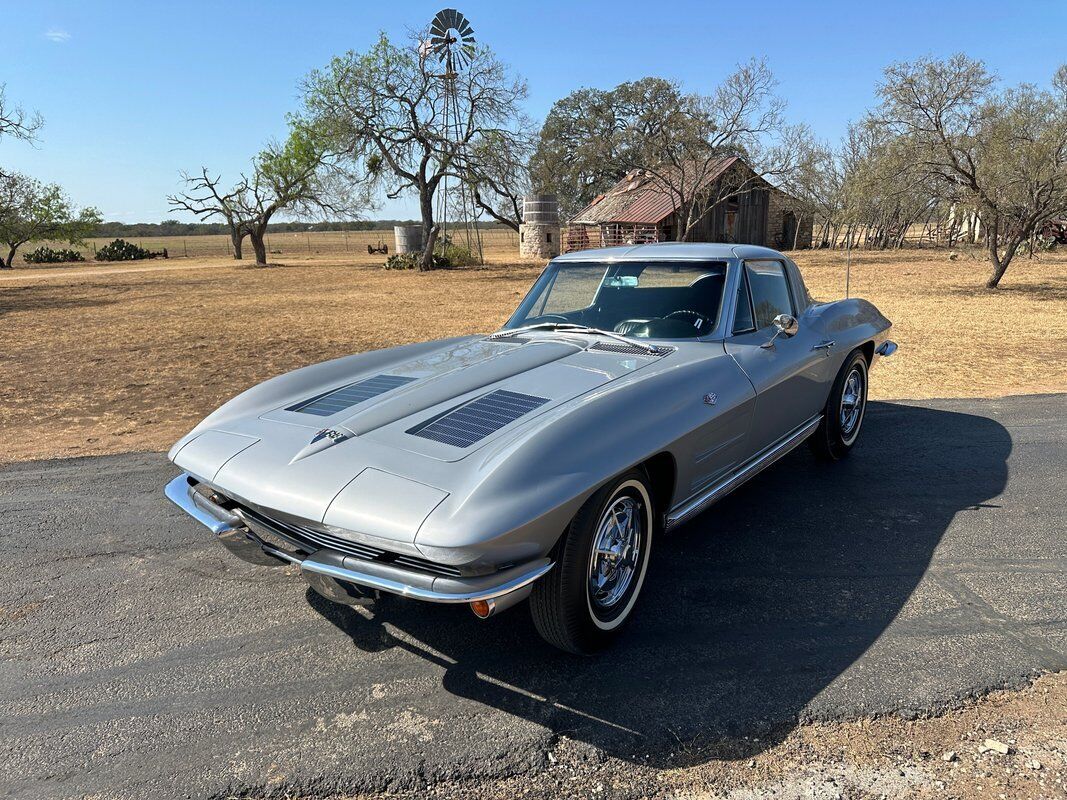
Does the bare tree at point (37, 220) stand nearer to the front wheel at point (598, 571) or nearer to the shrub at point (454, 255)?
the shrub at point (454, 255)

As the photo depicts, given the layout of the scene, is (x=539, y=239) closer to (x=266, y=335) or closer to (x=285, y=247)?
(x=266, y=335)

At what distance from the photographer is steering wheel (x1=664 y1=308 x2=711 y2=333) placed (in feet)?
12.5

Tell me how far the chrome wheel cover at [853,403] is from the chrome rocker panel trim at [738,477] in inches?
22.2

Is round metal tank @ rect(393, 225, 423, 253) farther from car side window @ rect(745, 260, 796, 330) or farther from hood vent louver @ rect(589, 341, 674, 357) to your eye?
hood vent louver @ rect(589, 341, 674, 357)

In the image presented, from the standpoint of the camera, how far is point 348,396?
128 inches

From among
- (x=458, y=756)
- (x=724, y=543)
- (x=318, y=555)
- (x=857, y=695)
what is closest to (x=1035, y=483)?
(x=724, y=543)

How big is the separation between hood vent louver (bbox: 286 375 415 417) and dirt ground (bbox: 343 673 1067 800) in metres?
1.63

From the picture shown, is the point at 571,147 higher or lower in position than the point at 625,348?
higher

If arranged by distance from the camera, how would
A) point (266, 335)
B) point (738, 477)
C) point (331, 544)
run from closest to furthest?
point (331, 544)
point (738, 477)
point (266, 335)

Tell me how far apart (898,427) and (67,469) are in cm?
653

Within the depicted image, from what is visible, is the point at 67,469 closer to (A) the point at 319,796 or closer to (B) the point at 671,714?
(A) the point at 319,796

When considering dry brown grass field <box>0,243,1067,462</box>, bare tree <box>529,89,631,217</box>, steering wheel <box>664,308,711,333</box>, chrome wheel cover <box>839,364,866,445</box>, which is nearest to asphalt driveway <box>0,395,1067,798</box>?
chrome wheel cover <box>839,364,866,445</box>

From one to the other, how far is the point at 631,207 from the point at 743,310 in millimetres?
36699

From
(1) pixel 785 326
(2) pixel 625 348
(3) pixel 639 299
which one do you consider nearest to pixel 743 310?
(1) pixel 785 326
